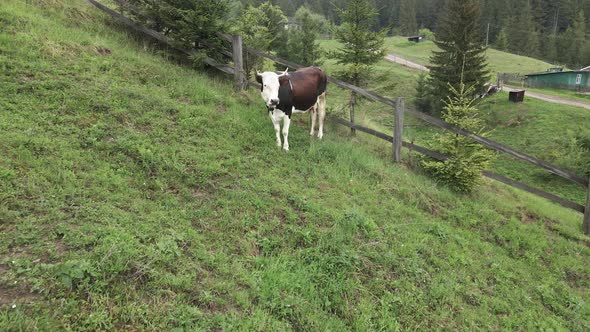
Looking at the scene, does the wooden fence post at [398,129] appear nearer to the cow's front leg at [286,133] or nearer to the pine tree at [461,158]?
the pine tree at [461,158]

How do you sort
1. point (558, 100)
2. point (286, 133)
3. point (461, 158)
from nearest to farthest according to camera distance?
point (286, 133)
point (461, 158)
point (558, 100)

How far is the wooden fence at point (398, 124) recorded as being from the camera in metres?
7.71

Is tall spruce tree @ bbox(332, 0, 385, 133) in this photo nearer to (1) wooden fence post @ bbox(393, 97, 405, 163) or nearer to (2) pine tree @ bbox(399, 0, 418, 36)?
(1) wooden fence post @ bbox(393, 97, 405, 163)

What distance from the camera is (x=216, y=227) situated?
484cm

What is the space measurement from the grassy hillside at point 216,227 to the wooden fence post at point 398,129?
631mm

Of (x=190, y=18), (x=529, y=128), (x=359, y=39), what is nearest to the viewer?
(x=190, y=18)

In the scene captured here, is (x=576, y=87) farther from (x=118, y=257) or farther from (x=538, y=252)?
(x=118, y=257)

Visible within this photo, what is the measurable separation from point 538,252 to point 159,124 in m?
7.20

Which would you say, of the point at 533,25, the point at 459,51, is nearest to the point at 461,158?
the point at 459,51

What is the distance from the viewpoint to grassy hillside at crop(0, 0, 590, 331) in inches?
141

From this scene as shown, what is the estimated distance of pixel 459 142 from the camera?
27.9ft

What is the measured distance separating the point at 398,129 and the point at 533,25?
286 ft

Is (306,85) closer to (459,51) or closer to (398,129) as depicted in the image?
(398,129)

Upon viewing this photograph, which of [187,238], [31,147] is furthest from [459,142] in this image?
[31,147]
